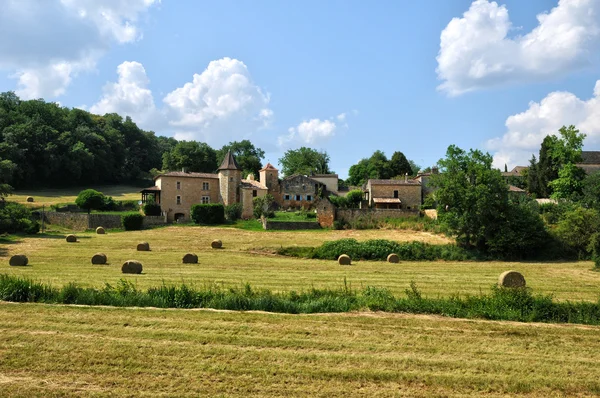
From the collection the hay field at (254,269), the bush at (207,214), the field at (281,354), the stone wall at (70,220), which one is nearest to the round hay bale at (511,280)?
the hay field at (254,269)

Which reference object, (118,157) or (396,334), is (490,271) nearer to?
(396,334)

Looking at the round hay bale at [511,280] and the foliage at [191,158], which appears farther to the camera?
the foliage at [191,158]

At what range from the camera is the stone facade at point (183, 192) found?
2240 inches

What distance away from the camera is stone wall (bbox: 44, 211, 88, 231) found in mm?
48219

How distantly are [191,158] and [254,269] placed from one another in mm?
66106

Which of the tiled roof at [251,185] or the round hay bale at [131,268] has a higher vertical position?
the tiled roof at [251,185]

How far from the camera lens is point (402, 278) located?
22.2 metres

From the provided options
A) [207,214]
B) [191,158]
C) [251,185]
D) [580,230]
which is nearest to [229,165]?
[251,185]

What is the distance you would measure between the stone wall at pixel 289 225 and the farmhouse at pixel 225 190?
9193 mm

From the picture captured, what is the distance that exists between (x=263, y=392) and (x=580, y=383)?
5680 millimetres

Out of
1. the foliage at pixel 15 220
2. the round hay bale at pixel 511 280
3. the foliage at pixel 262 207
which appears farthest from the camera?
the foliage at pixel 262 207

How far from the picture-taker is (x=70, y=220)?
48.8 metres

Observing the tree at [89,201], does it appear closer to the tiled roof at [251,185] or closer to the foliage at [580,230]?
the tiled roof at [251,185]

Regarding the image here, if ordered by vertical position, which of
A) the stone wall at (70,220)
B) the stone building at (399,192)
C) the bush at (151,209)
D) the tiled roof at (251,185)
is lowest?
the stone wall at (70,220)
